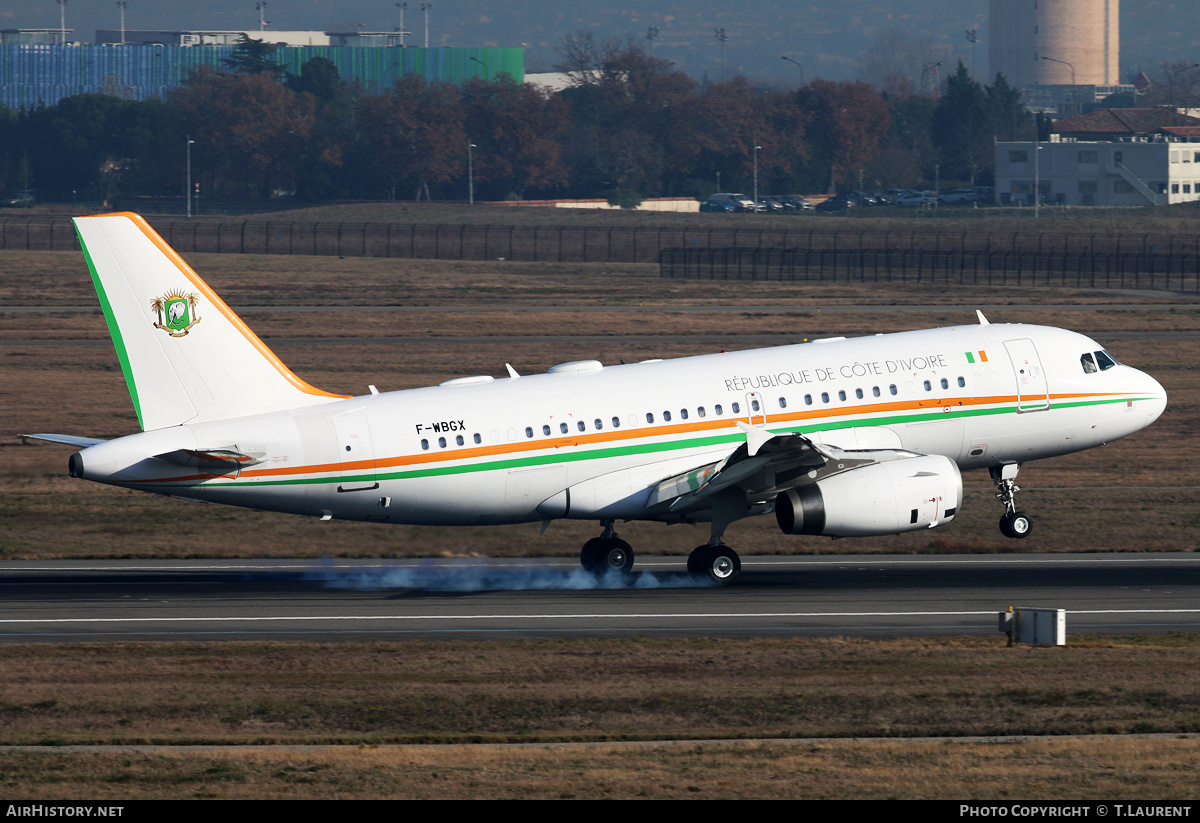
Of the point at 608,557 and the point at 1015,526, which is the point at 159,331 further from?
the point at 1015,526

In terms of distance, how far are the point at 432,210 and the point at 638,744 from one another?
7031 inches

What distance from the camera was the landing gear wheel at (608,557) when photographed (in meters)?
38.8

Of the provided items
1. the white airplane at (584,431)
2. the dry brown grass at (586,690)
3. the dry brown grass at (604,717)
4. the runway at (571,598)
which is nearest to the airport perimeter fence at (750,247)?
the white airplane at (584,431)

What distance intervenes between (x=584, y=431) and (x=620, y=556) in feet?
11.6

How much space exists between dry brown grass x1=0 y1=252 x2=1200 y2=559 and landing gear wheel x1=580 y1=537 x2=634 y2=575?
900 millimetres

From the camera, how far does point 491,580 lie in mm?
39062

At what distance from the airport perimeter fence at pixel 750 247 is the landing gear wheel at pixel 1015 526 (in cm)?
8533

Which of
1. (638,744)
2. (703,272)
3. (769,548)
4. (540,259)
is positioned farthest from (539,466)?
(540,259)

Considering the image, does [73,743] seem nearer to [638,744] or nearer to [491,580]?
[638,744]

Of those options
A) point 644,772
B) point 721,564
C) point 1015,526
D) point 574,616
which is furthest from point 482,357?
point 644,772

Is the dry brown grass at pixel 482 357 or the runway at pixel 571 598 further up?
the dry brown grass at pixel 482 357

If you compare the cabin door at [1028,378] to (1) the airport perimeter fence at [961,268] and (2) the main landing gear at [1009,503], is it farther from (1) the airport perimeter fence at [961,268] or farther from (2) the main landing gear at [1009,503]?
(1) the airport perimeter fence at [961,268]

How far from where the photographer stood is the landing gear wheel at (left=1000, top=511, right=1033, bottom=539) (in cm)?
4056

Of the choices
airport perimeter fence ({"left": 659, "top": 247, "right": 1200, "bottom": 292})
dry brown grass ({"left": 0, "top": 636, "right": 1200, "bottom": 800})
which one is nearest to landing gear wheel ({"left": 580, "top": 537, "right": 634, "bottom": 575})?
dry brown grass ({"left": 0, "top": 636, "right": 1200, "bottom": 800})
